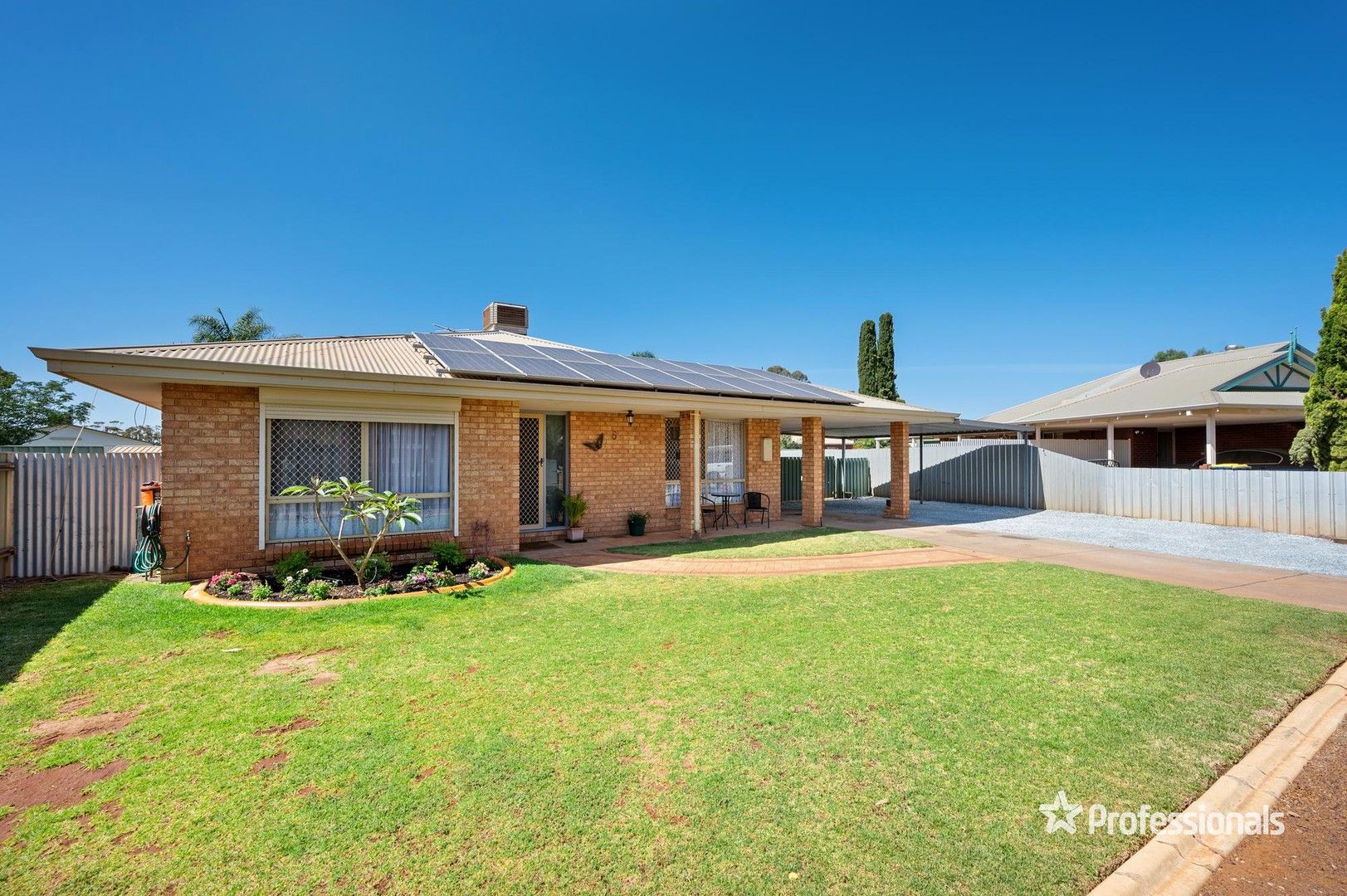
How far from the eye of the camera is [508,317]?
17.3 meters

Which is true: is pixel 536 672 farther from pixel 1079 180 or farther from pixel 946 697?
pixel 1079 180

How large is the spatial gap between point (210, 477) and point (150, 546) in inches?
55.6

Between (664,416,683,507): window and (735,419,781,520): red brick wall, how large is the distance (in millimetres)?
1960

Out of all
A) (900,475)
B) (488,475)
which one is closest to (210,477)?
(488,475)

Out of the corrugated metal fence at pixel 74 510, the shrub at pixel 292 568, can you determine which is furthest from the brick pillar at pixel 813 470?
the corrugated metal fence at pixel 74 510

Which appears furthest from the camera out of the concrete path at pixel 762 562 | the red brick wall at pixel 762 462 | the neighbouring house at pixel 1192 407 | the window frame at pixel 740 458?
the neighbouring house at pixel 1192 407

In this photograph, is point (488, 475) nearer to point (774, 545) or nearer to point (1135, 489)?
point (774, 545)

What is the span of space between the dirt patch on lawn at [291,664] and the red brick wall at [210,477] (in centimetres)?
362

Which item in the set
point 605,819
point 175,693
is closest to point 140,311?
point 175,693

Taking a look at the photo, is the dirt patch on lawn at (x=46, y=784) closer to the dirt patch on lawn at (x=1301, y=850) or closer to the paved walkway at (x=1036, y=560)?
the dirt patch on lawn at (x=1301, y=850)

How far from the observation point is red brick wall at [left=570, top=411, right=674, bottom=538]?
11227 millimetres

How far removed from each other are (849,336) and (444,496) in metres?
31.5

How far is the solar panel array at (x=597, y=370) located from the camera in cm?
878

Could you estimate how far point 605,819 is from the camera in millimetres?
2498
